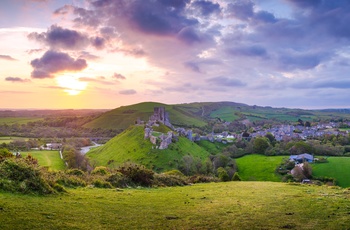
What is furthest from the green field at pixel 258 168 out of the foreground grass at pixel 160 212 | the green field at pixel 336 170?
the foreground grass at pixel 160 212

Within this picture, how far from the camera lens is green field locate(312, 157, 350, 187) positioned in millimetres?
91494

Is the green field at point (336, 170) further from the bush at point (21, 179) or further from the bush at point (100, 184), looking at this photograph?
the bush at point (21, 179)

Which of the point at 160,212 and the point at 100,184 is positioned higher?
the point at 160,212

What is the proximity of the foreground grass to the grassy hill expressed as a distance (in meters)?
75.6

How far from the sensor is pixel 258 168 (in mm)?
112062

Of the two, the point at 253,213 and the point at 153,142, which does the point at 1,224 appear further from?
the point at 153,142

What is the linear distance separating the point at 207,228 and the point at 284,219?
493 centimetres

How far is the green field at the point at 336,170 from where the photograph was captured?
91494 millimetres

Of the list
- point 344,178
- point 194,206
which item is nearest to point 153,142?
point 344,178

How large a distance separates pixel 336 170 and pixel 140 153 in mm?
68247

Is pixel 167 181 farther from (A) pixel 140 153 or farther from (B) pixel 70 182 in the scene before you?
(A) pixel 140 153

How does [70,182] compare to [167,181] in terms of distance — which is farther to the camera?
[167,181]

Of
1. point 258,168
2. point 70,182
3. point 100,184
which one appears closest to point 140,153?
point 258,168

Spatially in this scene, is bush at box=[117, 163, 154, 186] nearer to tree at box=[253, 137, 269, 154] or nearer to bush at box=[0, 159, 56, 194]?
bush at box=[0, 159, 56, 194]
